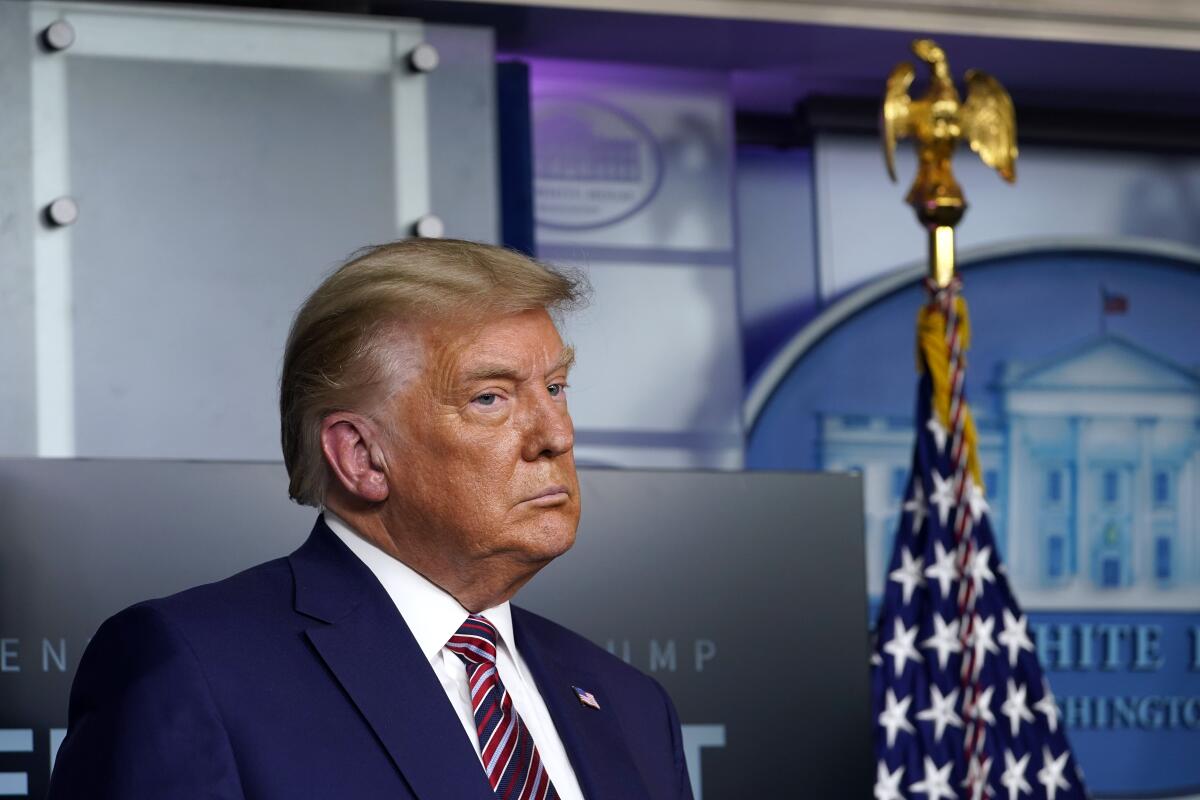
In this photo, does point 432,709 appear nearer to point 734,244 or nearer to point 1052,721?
point 1052,721

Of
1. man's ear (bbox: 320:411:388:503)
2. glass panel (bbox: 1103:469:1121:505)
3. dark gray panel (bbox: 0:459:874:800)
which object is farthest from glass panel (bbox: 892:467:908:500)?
man's ear (bbox: 320:411:388:503)

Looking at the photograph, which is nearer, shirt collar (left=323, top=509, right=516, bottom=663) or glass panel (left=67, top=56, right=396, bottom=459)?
shirt collar (left=323, top=509, right=516, bottom=663)

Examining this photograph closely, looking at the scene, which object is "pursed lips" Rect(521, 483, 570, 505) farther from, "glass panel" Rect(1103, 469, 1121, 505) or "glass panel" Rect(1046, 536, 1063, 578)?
"glass panel" Rect(1103, 469, 1121, 505)

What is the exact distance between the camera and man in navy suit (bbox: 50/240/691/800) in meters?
1.55

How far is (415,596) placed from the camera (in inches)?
68.5

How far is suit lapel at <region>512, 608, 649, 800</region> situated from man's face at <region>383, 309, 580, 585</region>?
18cm

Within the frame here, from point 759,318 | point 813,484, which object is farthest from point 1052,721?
point 759,318

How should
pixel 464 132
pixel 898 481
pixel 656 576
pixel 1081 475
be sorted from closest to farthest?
pixel 656 576
pixel 464 132
pixel 898 481
pixel 1081 475

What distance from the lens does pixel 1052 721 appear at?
10.4 ft

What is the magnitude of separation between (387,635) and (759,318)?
2487 mm

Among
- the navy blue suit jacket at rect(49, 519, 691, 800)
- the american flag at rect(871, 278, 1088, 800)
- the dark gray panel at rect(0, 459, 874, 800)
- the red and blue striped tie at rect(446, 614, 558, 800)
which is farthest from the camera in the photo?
the american flag at rect(871, 278, 1088, 800)

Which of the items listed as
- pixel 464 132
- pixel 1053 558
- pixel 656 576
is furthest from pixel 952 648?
pixel 464 132

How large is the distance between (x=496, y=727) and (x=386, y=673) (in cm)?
13

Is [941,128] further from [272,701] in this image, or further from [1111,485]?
[272,701]
